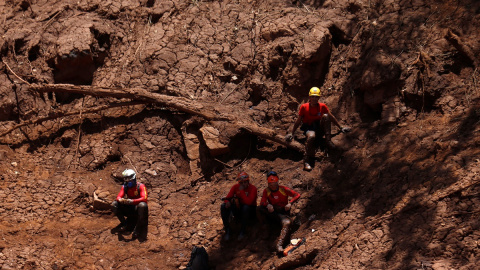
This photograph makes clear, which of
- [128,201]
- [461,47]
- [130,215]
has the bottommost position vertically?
[130,215]

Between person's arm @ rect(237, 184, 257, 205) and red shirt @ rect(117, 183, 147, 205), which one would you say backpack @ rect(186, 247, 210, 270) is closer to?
person's arm @ rect(237, 184, 257, 205)

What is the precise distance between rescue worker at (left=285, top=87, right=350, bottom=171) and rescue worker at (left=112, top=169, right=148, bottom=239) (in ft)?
7.14

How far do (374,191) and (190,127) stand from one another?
10.2 feet

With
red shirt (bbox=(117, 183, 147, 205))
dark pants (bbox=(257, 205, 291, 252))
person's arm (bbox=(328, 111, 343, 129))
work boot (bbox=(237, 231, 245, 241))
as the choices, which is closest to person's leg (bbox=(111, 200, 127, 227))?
red shirt (bbox=(117, 183, 147, 205))

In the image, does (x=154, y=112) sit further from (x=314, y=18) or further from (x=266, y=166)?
(x=314, y=18)

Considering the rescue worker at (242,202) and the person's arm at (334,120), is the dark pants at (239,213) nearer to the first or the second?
the rescue worker at (242,202)

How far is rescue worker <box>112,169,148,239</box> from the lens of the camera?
759 centimetres

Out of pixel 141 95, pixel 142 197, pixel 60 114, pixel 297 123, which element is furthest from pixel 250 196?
pixel 60 114

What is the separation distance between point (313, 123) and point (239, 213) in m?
1.62

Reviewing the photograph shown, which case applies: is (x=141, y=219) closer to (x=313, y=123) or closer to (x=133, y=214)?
(x=133, y=214)

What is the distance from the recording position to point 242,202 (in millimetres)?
7152

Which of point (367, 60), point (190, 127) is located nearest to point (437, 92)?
point (367, 60)

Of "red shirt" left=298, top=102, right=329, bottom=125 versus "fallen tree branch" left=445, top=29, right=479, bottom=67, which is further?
"red shirt" left=298, top=102, right=329, bottom=125

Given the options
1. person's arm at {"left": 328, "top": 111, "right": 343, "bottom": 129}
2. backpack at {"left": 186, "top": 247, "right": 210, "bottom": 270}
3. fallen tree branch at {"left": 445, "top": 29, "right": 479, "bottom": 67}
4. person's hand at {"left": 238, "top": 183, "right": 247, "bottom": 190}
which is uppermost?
fallen tree branch at {"left": 445, "top": 29, "right": 479, "bottom": 67}
